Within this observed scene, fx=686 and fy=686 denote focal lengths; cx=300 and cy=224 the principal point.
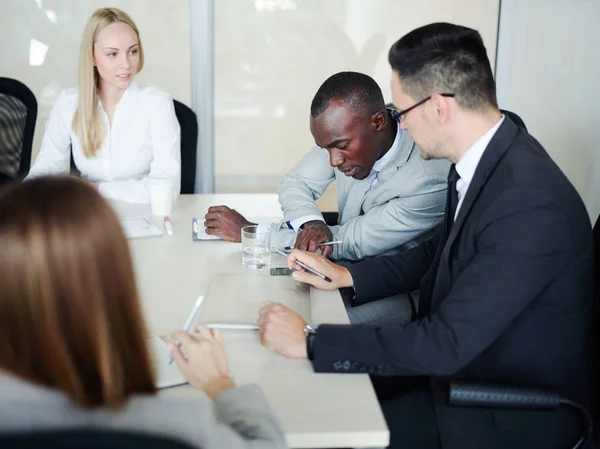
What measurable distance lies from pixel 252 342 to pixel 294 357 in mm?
111

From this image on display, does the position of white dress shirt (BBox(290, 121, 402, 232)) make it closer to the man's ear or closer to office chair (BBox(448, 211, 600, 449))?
the man's ear

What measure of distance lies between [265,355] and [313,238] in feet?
2.39

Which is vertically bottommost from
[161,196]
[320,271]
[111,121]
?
[320,271]

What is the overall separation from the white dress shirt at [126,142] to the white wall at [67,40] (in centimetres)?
103

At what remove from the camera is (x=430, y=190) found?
2.10 metres

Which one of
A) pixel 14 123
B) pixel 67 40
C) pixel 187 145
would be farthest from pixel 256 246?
pixel 67 40

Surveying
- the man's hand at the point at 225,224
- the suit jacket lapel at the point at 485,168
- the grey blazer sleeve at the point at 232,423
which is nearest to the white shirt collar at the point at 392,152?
the man's hand at the point at 225,224

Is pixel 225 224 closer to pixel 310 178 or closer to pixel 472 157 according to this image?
pixel 310 178

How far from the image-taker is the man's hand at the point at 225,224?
2.06m

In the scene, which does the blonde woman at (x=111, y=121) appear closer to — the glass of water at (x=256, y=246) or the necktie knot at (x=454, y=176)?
the glass of water at (x=256, y=246)

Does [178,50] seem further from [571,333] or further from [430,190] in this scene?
[571,333]

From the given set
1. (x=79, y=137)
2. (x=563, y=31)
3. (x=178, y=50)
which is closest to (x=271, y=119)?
(x=178, y=50)

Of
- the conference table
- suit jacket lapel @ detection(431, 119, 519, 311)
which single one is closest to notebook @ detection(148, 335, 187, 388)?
the conference table

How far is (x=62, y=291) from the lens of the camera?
77cm
